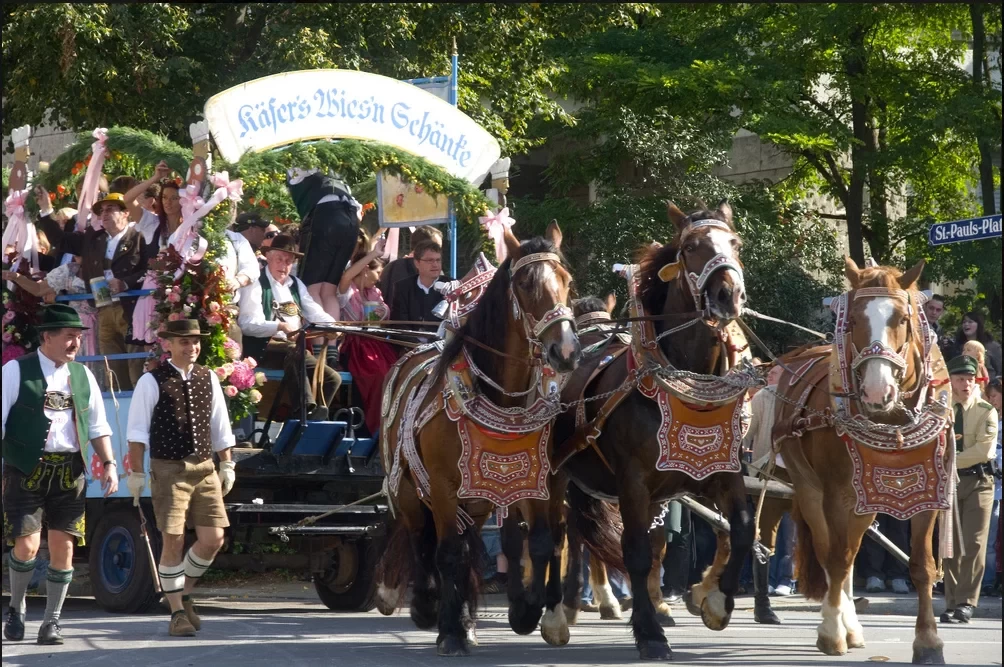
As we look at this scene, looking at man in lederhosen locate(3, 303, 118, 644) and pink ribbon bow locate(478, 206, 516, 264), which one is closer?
man in lederhosen locate(3, 303, 118, 644)

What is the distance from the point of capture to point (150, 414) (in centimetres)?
Result: 889

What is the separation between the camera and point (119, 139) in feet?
33.2

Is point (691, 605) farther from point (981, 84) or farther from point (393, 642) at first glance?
point (981, 84)

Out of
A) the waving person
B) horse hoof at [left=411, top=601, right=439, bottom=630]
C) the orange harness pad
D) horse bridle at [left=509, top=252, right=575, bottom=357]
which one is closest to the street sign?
the waving person

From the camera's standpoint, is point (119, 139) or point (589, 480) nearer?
point (589, 480)

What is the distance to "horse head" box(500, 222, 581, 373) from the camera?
25.2 ft

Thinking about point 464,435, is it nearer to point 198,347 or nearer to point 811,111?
point 198,347

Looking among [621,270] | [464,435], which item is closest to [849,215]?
[621,270]

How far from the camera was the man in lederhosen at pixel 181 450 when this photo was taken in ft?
29.1

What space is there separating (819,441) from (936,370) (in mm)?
752

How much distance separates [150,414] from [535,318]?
2456mm

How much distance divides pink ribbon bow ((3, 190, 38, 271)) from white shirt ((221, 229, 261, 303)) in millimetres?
1803

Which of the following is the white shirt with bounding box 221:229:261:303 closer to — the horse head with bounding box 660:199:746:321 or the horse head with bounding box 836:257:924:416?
the horse head with bounding box 660:199:746:321

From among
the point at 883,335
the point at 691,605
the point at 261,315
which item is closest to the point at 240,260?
the point at 261,315
